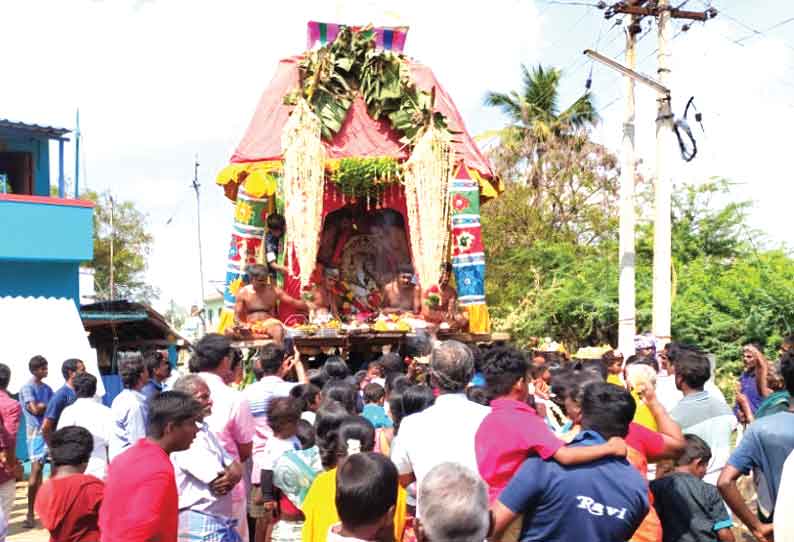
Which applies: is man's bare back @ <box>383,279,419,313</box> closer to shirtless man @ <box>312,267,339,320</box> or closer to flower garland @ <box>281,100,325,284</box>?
shirtless man @ <box>312,267,339,320</box>

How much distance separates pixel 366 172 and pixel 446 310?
7.84 ft

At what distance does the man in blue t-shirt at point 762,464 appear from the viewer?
165 inches

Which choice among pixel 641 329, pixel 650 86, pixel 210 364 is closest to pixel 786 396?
pixel 210 364

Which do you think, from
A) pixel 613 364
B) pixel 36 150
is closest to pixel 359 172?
pixel 613 364

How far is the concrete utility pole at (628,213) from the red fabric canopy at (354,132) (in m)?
2.30

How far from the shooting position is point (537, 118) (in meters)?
29.8

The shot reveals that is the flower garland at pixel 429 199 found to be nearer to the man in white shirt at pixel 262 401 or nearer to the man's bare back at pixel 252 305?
the man's bare back at pixel 252 305

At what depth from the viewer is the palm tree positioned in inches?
1124

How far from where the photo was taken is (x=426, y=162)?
45.0 feet

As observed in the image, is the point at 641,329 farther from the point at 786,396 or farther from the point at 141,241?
the point at 141,241

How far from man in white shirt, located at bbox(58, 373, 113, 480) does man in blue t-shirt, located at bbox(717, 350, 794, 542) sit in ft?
15.6

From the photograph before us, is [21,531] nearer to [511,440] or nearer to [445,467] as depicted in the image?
[511,440]

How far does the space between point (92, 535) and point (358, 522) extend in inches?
63.1

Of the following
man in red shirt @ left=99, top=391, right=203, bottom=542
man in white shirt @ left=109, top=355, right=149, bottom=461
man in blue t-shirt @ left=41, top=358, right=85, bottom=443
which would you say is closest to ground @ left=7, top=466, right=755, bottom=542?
man in blue t-shirt @ left=41, top=358, right=85, bottom=443
